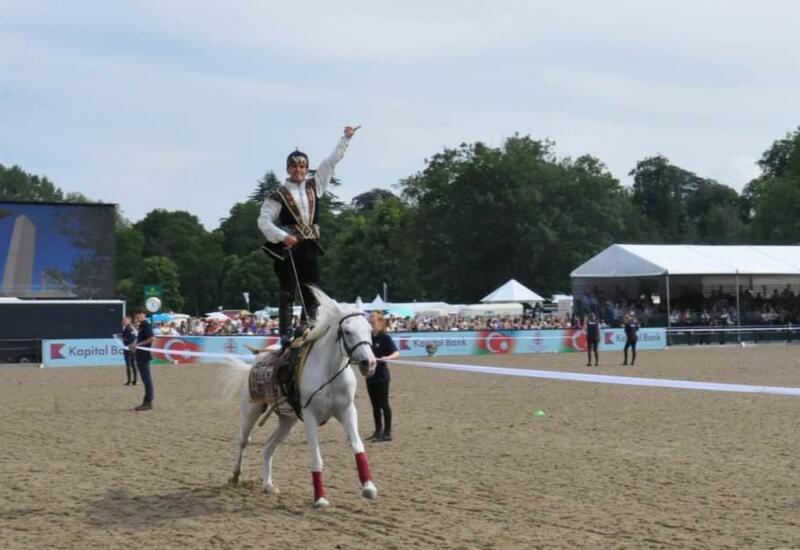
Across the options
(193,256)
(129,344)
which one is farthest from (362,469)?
(193,256)

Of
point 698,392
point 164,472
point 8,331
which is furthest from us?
point 8,331

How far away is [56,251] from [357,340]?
37492mm

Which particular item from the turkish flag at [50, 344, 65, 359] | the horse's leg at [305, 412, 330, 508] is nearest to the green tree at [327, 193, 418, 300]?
the turkish flag at [50, 344, 65, 359]

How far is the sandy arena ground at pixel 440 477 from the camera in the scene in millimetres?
8633

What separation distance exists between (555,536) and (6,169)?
149 metres

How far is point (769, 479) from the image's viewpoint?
11430 mm

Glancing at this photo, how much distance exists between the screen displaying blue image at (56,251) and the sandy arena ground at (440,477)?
21.9 metres

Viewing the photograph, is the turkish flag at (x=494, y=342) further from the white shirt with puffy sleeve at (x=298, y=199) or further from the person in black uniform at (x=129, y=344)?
the white shirt with puffy sleeve at (x=298, y=199)

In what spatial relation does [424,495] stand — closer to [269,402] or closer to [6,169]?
[269,402]

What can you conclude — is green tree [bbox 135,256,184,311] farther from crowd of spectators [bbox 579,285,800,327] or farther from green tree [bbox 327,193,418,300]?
crowd of spectators [bbox 579,285,800,327]

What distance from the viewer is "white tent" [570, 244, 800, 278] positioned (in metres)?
50.6

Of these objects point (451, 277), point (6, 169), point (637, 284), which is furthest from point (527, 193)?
point (6, 169)

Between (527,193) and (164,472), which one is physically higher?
(527,193)

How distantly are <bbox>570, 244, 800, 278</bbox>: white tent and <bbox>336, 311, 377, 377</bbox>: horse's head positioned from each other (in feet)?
137
